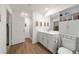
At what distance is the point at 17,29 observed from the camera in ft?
14.7

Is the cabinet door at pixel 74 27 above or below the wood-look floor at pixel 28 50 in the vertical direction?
above

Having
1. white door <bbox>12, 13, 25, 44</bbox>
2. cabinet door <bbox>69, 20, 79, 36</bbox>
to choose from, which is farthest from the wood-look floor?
cabinet door <bbox>69, 20, 79, 36</bbox>

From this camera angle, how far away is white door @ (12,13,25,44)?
4268 millimetres

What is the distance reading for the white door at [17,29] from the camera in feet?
14.0

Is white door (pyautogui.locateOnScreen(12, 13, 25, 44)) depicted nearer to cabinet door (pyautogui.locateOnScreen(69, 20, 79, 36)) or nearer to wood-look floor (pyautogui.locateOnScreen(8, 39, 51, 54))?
wood-look floor (pyautogui.locateOnScreen(8, 39, 51, 54))

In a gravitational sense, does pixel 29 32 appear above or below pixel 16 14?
below

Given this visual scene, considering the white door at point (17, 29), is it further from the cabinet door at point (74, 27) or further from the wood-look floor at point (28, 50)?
the cabinet door at point (74, 27)

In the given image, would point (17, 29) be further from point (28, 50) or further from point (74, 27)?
point (74, 27)

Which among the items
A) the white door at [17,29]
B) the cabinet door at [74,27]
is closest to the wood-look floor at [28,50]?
the white door at [17,29]
